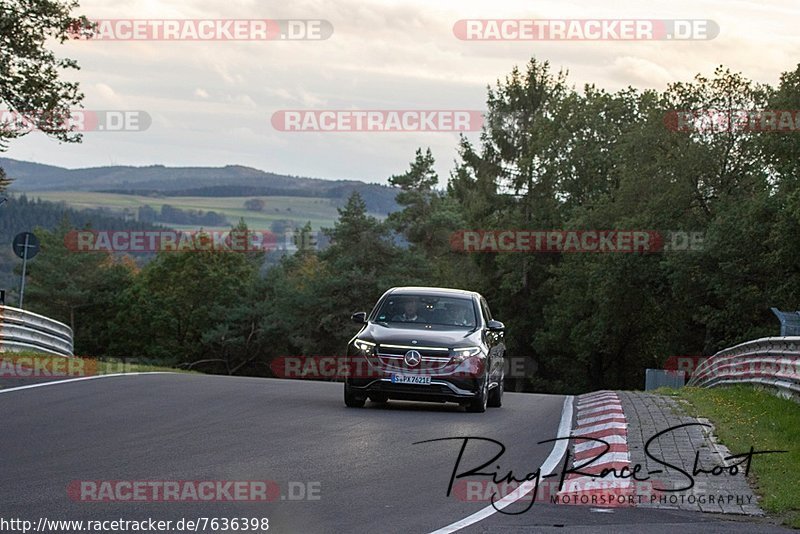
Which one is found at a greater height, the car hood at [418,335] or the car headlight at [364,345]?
the car hood at [418,335]

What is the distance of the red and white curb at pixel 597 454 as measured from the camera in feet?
31.7

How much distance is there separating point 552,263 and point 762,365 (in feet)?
173

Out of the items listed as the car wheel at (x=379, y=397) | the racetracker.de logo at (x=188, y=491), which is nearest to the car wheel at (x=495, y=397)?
the car wheel at (x=379, y=397)

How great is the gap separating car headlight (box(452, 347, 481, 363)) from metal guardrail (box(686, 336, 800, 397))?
421cm

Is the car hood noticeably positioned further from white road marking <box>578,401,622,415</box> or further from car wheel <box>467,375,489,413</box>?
white road marking <box>578,401,622,415</box>

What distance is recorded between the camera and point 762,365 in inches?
789

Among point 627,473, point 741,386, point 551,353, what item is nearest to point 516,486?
point 627,473

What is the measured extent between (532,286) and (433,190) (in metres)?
29.0

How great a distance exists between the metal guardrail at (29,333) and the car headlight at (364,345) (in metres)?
9.25

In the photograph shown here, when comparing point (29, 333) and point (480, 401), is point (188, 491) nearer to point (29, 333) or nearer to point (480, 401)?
point (480, 401)

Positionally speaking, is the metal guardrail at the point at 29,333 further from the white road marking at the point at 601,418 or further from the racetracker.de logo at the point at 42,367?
the white road marking at the point at 601,418

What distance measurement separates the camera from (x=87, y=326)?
3878 inches

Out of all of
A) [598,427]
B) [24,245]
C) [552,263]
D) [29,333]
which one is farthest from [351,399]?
[552,263]

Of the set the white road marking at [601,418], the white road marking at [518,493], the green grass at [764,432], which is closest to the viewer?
the white road marking at [518,493]
